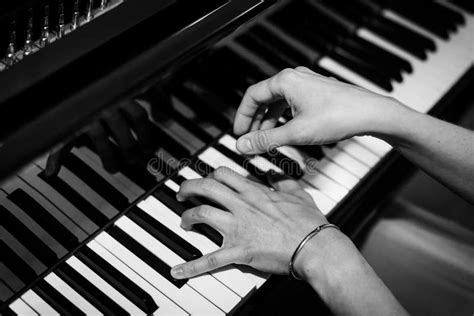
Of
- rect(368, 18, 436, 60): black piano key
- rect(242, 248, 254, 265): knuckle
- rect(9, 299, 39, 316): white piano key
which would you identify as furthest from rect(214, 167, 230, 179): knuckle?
rect(368, 18, 436, 60): black piano key

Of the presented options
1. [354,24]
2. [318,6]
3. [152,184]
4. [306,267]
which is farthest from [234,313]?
[354,24]

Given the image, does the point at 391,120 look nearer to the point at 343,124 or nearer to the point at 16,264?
the point at 343,124

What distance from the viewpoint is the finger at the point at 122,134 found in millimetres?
1126

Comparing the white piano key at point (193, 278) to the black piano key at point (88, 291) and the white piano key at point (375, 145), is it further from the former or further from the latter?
the white piano key at point (375, 145)

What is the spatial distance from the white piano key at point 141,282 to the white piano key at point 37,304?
16 centimetres

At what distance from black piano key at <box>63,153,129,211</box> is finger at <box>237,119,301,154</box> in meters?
0.32

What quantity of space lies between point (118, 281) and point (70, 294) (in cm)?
11

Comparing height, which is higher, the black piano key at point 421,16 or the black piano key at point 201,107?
the black piano key at point 421,16

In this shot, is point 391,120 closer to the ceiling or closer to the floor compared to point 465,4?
closer to the floor

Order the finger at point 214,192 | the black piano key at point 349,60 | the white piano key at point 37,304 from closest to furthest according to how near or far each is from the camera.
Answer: the white piano key at point 37,304 < the finger at point 214,192 < the black piano key at point 349,60

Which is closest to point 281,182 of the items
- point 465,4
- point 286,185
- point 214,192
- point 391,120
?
point 286,185

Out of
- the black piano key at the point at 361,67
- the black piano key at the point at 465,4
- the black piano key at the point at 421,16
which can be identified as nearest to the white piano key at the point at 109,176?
the black piano key at the point at 361,67

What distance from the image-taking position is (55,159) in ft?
3.66

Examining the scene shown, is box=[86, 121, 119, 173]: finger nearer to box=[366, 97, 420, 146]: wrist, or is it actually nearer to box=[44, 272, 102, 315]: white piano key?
box=[44, 272, 102, 315]: white piano key
